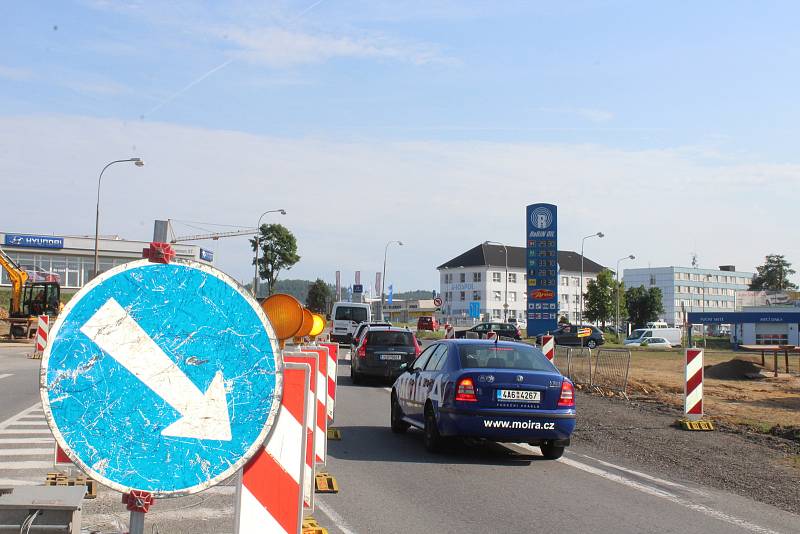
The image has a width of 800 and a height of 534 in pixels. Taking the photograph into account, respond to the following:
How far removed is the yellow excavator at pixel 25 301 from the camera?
46.1 metres

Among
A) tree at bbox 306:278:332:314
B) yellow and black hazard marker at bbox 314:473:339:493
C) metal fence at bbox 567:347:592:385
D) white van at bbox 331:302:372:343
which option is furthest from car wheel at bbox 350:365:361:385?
tree at bbox 306:278:332:314

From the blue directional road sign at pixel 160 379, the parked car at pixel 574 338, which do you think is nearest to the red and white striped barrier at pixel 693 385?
the blue directional road sign at pixel 160 379

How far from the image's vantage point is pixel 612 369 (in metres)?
22.3

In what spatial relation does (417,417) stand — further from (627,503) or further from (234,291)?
(234,291)

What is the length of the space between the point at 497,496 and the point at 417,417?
3762 millimetres

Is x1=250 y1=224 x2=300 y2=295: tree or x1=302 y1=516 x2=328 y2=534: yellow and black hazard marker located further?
x1=250 y1=224 x2=300 y2=295: tree

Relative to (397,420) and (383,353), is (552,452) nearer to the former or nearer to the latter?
(397,420)

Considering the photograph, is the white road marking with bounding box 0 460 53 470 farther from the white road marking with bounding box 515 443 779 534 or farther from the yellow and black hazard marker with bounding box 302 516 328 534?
the white road marking with bounding box 515 443 779 534

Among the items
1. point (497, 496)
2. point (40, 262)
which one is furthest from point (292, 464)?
point (40, 262)

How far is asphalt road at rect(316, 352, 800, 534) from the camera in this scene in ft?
24.8

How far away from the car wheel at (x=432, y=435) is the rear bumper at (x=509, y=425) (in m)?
0.56

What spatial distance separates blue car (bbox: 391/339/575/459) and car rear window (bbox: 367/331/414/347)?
11.8 meters

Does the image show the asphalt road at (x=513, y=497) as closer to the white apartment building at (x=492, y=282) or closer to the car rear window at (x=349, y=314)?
the car rear window at (x=349, y=314)

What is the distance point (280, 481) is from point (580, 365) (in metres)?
20.9
